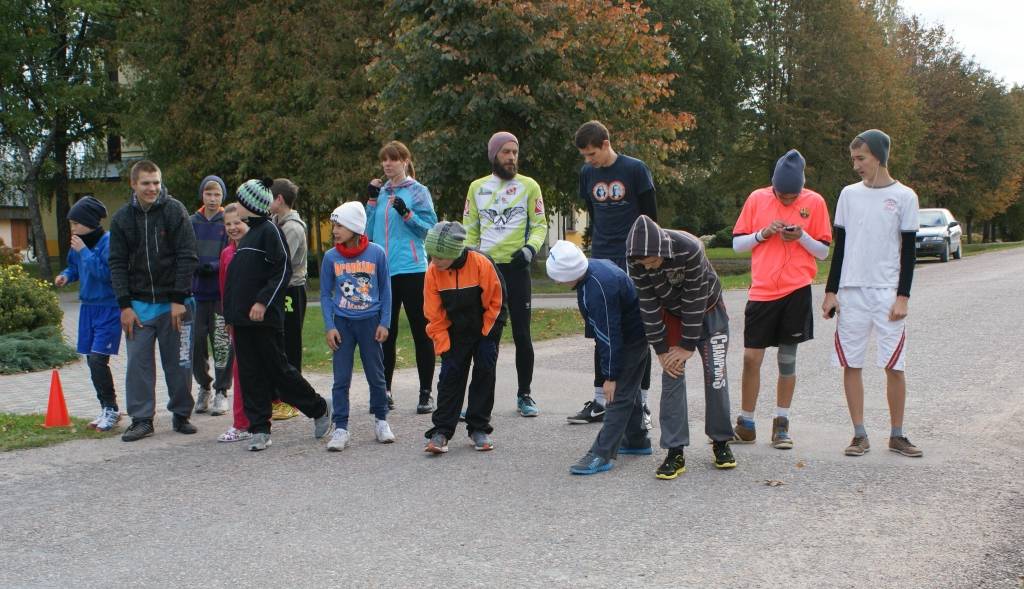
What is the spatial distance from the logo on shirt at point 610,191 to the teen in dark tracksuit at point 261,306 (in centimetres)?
234

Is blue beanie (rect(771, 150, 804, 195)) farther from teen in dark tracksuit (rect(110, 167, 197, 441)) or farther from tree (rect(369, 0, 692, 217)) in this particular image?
tree (rect(369, 0, 692, 217))

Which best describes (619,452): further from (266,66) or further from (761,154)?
(761,154)

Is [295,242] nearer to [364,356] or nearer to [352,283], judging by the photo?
[352,283]

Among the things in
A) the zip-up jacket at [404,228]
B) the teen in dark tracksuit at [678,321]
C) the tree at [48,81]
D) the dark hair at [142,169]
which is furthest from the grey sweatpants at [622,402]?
the tree at [48,81]

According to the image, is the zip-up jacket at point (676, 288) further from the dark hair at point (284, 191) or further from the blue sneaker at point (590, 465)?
the dark hair at point (284, 191)

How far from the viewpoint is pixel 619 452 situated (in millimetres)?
6273

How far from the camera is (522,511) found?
197 inches

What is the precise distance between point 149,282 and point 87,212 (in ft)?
2.78

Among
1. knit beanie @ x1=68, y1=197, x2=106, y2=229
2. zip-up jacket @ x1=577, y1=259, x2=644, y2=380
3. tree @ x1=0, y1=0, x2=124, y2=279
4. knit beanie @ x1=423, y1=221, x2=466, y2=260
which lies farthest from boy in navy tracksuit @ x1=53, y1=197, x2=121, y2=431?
tree @ x1=0, y1=0, x2=124, y2=279

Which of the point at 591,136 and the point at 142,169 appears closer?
the point at 591,136

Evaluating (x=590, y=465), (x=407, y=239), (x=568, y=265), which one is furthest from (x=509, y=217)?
(x=590, y=465)

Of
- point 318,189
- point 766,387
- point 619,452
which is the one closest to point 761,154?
point 318,189

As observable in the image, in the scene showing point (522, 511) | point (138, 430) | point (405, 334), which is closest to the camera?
point (522, 511)

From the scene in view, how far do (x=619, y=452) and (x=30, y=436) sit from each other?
445 centimetres
